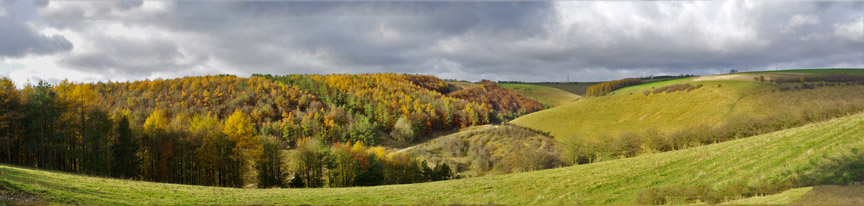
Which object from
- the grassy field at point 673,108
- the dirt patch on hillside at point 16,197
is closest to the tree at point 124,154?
the dirt patch on hillside at point 16,197

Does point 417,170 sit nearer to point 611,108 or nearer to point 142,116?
point 611,108

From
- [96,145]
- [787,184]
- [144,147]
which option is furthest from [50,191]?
[144,147]

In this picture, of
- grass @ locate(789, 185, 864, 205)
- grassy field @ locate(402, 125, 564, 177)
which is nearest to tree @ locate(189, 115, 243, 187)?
grassy field @ locate(402, 125, 564, 177)

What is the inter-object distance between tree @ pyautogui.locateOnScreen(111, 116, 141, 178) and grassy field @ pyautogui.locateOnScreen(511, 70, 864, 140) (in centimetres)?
8176

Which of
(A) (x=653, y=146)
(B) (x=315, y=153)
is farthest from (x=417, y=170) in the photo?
(A) (x=653, y=146)

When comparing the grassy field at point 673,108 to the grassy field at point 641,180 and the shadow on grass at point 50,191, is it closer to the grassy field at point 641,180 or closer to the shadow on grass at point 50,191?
the grassy field at point 641,180

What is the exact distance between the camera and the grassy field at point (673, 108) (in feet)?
242

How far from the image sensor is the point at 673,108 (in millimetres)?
94312

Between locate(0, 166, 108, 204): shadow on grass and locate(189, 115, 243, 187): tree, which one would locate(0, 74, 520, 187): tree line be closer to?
locate(189, 115, 243, 187): tree

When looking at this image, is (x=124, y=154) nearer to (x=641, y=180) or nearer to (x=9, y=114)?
(x=9, y=114)

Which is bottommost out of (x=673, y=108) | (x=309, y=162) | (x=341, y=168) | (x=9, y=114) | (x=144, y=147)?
(x=341, y=168)

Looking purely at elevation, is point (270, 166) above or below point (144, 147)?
below

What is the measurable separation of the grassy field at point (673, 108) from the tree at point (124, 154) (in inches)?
3219

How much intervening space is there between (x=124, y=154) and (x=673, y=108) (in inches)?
4478
